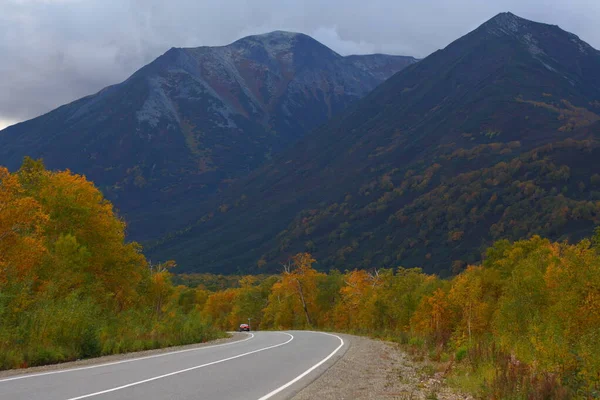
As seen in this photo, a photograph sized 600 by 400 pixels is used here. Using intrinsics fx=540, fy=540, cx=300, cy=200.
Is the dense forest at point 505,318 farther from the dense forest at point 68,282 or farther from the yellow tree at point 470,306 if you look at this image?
the dense forest at point 68,282

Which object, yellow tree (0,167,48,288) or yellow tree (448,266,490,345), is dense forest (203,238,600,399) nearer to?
yellow tree (448,266,490,345)

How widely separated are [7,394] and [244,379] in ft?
15.7

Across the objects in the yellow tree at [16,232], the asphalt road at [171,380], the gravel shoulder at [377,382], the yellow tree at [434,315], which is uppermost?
the yellow tree at [16,232]

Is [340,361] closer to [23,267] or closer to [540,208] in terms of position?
[23,267]

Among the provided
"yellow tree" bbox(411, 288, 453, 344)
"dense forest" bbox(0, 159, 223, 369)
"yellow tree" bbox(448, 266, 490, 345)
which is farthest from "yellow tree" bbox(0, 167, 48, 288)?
"yellow tree" bbox(411, 288, 453, 344)

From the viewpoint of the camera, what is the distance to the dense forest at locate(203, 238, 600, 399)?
10316 millimetres

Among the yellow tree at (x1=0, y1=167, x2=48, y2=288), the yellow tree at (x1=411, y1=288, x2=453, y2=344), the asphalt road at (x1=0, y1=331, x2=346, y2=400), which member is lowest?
the yellow tree at (x1=411, y1=288, x2=453, y2=344)

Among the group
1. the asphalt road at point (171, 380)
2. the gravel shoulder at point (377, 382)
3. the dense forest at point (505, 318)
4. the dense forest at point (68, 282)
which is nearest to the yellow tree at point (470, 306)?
the dense forest at point (505, 318)

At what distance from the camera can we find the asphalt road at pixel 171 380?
371 inches

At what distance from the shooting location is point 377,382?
44.6 feet

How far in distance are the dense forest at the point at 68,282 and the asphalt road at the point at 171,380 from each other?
2.40 metres

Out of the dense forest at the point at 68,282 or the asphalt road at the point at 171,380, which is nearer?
the asphalt road at the point at 171,380

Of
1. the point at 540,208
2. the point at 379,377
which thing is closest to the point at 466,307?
the point at 379,377

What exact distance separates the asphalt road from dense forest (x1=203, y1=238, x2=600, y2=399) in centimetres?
436
